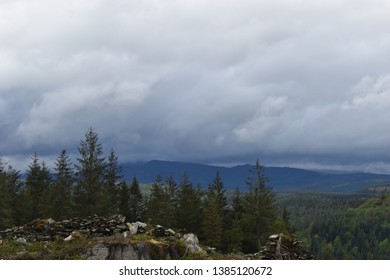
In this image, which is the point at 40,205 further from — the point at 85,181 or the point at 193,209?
the point at 193,209

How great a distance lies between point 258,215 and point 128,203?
2445 centimetres

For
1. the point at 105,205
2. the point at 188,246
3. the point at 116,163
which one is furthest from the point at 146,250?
the point at 116,163

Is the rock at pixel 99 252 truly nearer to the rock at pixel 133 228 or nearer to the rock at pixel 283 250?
the rock at pixel 133 228

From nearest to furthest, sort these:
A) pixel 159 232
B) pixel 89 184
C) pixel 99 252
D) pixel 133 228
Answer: pixel 99 252 < pixel 159 232 < pixel 133 228 < pixel 89 184

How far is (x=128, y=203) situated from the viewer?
256 feet

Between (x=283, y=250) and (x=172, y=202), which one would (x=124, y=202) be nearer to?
(x=172, y=202)

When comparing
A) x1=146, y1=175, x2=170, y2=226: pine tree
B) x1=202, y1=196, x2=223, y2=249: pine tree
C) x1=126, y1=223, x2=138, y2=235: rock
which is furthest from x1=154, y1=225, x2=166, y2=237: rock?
x1=146, y1=175, x2=170, y2=226: pine tree

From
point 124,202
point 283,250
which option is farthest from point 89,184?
point 283,250

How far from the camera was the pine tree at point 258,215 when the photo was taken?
72.2 m

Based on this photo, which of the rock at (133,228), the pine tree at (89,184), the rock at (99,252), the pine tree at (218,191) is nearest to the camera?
the rock at (99,252)

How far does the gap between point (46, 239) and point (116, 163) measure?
198 feet

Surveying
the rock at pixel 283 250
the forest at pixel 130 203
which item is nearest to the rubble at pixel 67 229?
the rock at pixel 283 250

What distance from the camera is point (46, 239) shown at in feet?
78.9

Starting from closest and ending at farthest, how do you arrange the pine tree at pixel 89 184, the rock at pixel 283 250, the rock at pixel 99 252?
1. the rock at pixel 99 252
2. the rock at pixel 283 250
3. the pine tree at pixel 89 184
